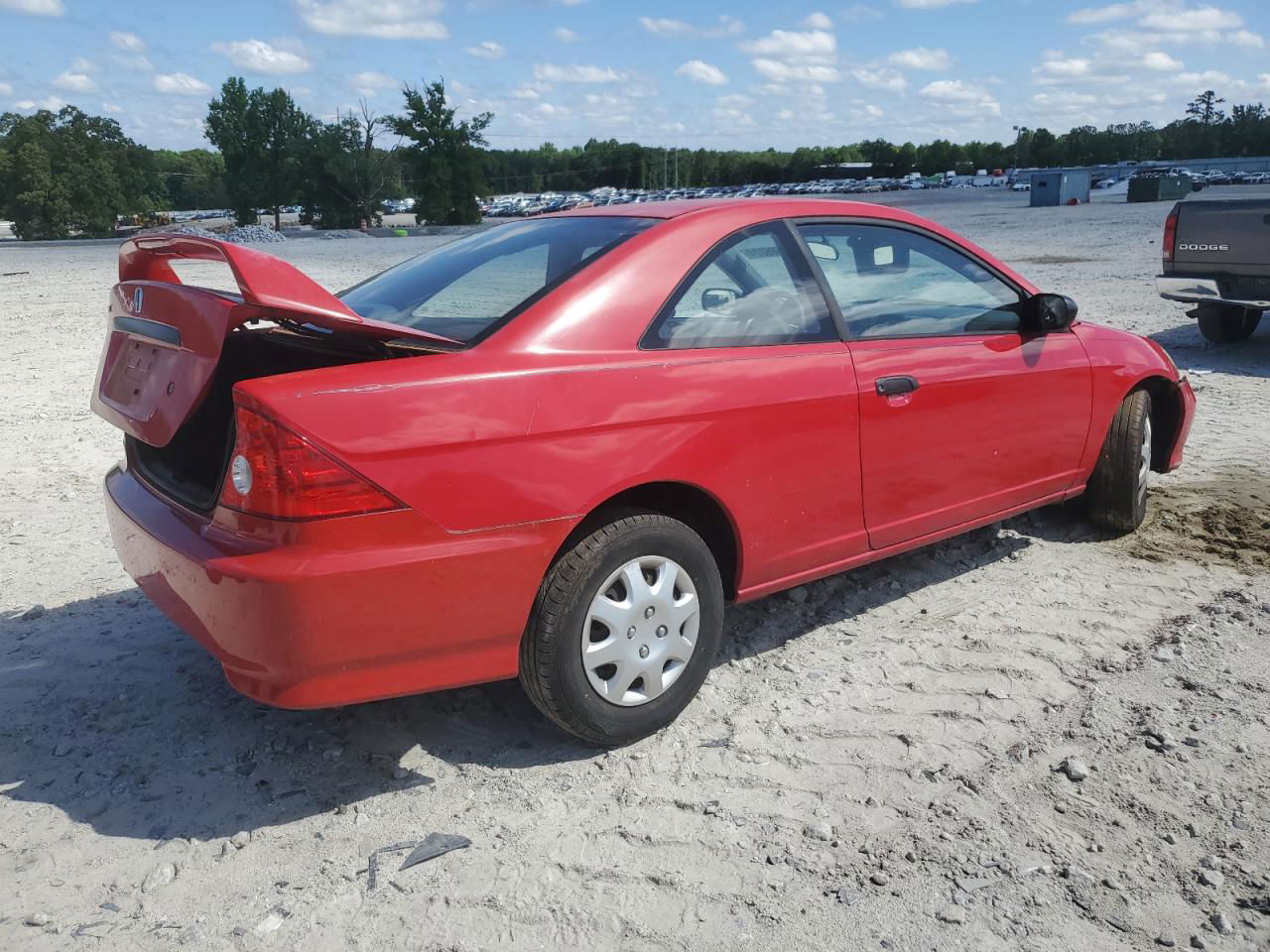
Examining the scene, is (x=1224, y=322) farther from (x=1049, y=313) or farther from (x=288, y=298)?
(x=288, y=298)

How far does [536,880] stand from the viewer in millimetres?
2674

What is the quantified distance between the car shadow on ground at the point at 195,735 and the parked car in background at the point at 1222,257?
25.5 feet

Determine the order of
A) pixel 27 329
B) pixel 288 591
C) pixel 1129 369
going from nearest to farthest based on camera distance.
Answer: pixel 288 591, pixel 1129 369, pixel 27 329

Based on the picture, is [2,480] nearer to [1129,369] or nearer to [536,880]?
[536,880]

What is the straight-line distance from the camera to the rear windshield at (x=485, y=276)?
323 cm

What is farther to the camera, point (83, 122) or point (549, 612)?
point (83, 122)

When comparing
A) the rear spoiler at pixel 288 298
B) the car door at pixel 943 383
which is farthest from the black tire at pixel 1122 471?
the rear spoiler at pixel 288 298

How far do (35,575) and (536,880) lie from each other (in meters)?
3.34

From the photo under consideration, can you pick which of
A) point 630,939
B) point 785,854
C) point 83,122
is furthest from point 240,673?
point 83,122

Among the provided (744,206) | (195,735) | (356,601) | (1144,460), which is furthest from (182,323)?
(1144,460)

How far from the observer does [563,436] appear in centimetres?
290

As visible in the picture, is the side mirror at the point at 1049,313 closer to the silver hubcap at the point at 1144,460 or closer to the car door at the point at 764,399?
the silver hubcap at the point at 1144,460

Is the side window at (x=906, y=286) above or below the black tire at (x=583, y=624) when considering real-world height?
above

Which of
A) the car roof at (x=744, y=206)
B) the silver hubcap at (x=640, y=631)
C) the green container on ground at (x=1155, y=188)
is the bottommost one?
the silver hubcap at (x=640, y=631)
